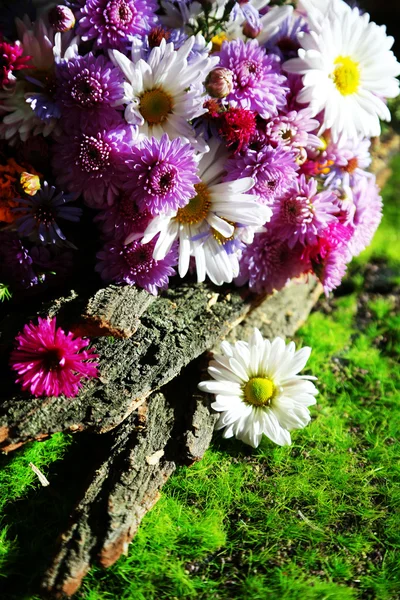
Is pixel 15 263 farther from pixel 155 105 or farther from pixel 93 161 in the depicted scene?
pixel 155 105

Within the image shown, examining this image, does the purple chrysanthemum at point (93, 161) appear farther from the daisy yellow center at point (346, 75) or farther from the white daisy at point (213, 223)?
the daisy yellow center at point (346, 75)

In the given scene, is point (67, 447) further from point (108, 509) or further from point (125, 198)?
point (125, 198)

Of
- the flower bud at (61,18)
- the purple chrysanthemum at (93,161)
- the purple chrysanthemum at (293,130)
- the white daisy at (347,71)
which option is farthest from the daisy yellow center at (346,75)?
Answer: the flower bud at (61,18)

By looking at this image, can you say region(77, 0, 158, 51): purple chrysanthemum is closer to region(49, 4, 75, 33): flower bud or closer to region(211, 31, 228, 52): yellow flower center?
region(49, 4, 75, 33): flower bud

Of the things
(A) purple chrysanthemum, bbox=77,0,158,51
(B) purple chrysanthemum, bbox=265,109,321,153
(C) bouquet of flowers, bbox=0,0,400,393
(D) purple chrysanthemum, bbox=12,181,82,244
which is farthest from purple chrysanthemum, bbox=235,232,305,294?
(A) purple chrysanthemum, bbox=77,0,158,51

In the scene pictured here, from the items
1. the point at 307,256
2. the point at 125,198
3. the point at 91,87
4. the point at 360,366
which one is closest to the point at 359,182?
the point at 307,256

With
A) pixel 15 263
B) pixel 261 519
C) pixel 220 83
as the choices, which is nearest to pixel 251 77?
pixel 220 83
